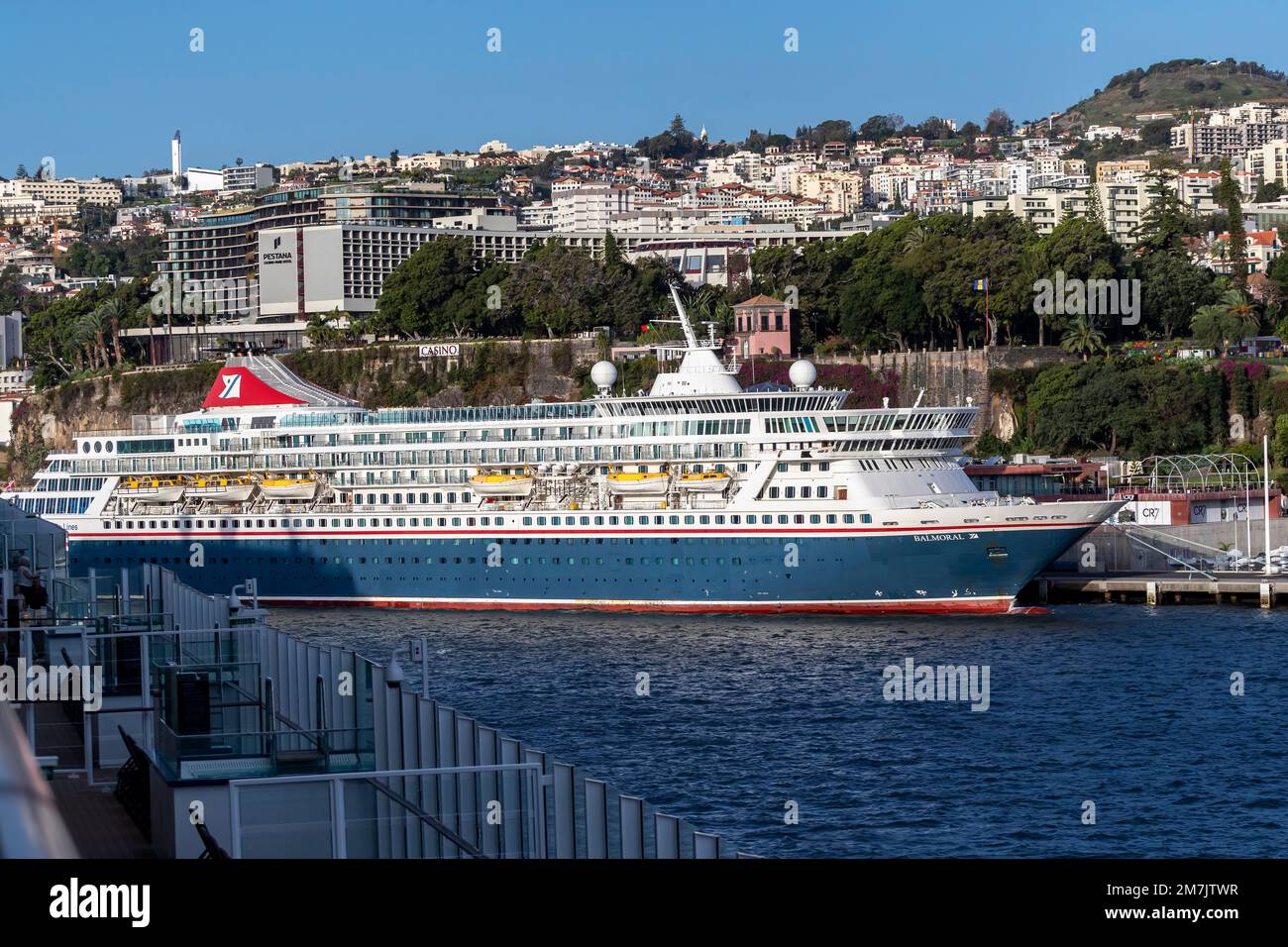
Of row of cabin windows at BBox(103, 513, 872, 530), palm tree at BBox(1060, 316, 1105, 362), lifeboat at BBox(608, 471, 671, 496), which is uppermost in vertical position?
palm tree at BBox(1060, 316, 1105, 362)

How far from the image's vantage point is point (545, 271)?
109m

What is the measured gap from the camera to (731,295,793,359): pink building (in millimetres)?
99000

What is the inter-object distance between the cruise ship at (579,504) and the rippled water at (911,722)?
2.18 m

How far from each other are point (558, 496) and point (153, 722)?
152 feet

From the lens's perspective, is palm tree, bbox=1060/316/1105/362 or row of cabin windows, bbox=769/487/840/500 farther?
palm tree, bbox=1060/316/1105/362

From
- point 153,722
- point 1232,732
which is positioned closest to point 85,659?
point 153,722

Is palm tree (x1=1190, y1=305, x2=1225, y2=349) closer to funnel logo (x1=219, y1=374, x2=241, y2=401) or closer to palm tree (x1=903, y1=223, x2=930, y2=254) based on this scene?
palm tree (x1=903, y1=223, x2=930, y2=254)

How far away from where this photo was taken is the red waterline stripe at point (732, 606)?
54.6 metres

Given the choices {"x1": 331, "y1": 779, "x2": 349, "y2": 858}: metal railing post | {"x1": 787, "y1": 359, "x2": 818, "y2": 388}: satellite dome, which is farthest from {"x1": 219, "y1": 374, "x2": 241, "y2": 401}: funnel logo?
{"x1": 331, "y1": 779, "x2": 349, "y2": 858}: metal railing post

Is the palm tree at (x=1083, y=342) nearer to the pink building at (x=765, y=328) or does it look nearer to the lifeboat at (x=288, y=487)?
the pink building at (x=765, y=328)

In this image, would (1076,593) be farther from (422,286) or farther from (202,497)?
(422,286)

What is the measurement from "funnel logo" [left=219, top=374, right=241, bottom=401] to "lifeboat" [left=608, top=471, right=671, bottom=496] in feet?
56.2

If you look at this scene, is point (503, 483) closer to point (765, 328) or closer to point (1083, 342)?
point (1083, 342)

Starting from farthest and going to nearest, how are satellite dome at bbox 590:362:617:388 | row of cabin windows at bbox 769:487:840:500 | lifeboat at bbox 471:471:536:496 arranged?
satellite dome at bbox 590:362:617:388
lifeboat at bbox 471:471:536:496
row of cabin windows at bbox 769:487:840:500
